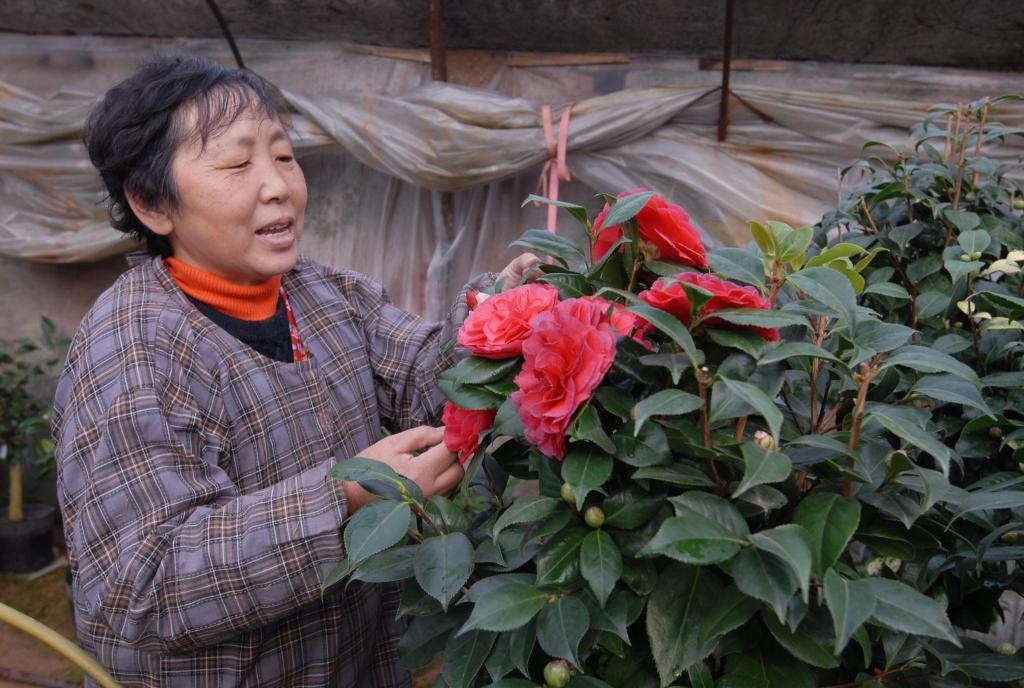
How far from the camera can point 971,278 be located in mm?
1248

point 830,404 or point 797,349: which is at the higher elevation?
point 797,349

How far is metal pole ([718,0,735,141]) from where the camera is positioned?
114 inches

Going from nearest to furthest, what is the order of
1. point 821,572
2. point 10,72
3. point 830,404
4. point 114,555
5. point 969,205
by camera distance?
point 821,572, point 830,404, point 114,555, point 969,205, point 10,72

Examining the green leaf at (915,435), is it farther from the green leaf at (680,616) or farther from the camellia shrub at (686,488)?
the green leaf at (680,616)

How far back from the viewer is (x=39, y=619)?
403cm

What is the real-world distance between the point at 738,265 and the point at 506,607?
422 millimetres

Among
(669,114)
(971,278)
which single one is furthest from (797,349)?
(669,114)

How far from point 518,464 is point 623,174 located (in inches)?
100

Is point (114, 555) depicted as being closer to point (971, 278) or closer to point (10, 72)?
point (971, 278)

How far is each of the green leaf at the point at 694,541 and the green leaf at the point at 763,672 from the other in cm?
16

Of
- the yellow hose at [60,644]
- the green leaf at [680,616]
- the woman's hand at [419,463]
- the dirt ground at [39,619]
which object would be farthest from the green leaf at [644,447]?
the dirt ground at [39,619]

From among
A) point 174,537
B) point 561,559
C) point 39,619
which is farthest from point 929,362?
point 39,619

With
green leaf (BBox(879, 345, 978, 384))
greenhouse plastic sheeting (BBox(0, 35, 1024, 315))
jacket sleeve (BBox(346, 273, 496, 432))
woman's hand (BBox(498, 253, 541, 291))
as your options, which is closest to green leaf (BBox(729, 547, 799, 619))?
green leaf (BBox(879, 345, 978, 384))

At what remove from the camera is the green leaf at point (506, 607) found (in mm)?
776
